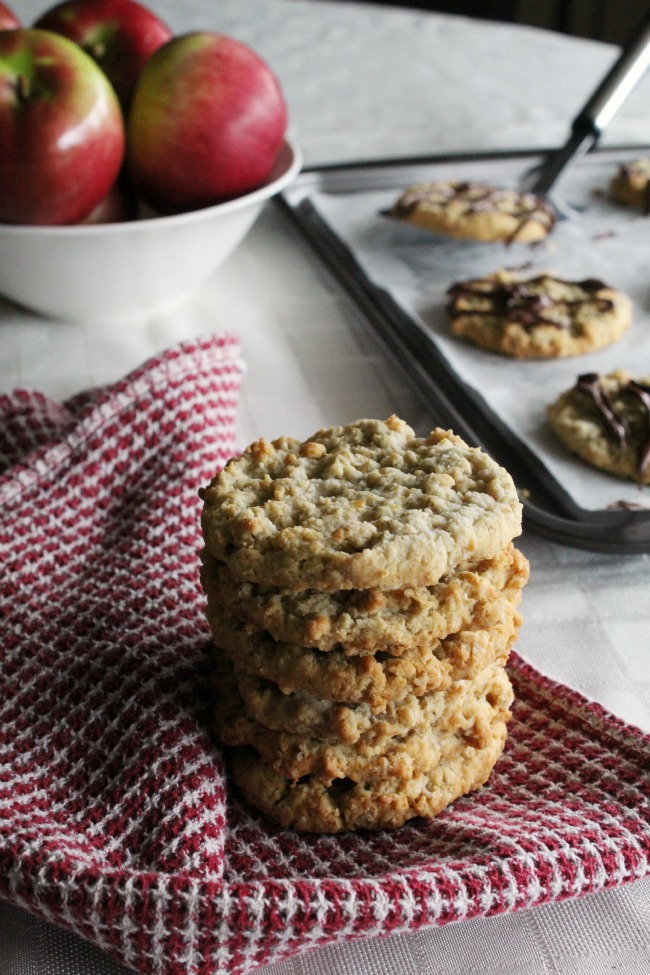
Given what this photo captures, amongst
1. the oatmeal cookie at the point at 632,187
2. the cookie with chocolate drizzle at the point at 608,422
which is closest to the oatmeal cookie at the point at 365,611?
the cookie with chocolate drizzle at the point at 608,422

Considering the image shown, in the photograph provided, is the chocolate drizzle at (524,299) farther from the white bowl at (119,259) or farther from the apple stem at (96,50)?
the apple stem at (96,50)

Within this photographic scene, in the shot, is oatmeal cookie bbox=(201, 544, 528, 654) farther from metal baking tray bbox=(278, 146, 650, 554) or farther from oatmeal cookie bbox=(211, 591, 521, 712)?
metal baking tray bbox=(278, 146, 650, 554)

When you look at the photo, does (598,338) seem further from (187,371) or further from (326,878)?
(326,878)

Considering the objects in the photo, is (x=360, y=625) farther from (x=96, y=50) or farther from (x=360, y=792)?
(x=96, y=50)

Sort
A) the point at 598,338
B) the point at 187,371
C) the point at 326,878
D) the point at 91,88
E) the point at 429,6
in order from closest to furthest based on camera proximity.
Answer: the point at 326,878
the point at 187,371
the point at 91,88
the point at 598,338
the point at 429,6

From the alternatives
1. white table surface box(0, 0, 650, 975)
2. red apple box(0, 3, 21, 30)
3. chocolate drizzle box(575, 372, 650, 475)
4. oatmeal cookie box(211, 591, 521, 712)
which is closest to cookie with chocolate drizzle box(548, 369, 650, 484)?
chocolate drizzle box(575, 372, 650, 475)

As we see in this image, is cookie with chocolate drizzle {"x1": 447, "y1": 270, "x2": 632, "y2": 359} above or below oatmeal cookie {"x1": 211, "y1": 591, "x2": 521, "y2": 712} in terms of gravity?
below

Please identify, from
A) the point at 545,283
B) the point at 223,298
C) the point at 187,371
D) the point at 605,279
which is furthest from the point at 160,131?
the point at 605,279
